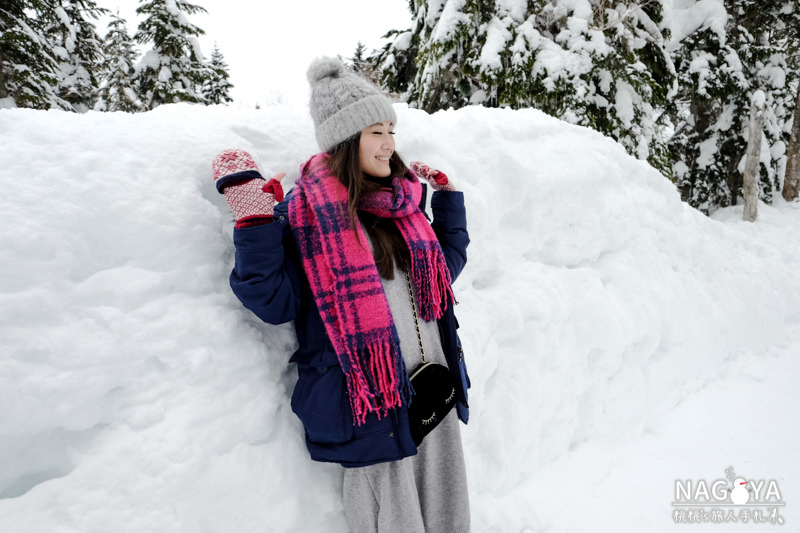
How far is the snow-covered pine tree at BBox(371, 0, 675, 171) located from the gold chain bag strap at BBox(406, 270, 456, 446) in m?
6.25

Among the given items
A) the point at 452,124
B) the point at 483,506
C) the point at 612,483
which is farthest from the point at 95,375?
the point at 612,483

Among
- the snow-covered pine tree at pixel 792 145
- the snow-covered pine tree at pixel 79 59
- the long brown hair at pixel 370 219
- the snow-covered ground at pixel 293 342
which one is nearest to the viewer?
the snow-covered ground at pixel 293 342

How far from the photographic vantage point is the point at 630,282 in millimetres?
4082

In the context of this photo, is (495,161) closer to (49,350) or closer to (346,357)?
(346,357)

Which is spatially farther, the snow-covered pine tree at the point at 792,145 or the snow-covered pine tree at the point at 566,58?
the snow-covered pine tree at the point at 792,145

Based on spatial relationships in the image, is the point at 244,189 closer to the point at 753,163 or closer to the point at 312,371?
the point at 312,371

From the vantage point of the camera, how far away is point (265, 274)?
152 centimetres

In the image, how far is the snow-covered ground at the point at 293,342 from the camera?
4.76ft

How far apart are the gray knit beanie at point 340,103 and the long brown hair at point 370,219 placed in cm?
5

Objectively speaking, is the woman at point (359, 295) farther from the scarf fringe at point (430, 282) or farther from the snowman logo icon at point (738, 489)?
the snowman logo icon at point (738, 489)

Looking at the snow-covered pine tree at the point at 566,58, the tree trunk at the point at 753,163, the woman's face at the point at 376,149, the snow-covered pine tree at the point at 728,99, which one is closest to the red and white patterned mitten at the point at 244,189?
the woman's face at the point at 376,149

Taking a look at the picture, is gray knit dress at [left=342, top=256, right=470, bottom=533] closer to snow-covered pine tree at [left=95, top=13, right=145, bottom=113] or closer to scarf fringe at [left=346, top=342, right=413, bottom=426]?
scarf fringe at [left=346, top=342, right=413, bottom=426]

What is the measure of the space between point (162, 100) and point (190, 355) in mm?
16112

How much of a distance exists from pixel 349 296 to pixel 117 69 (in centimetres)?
2048
